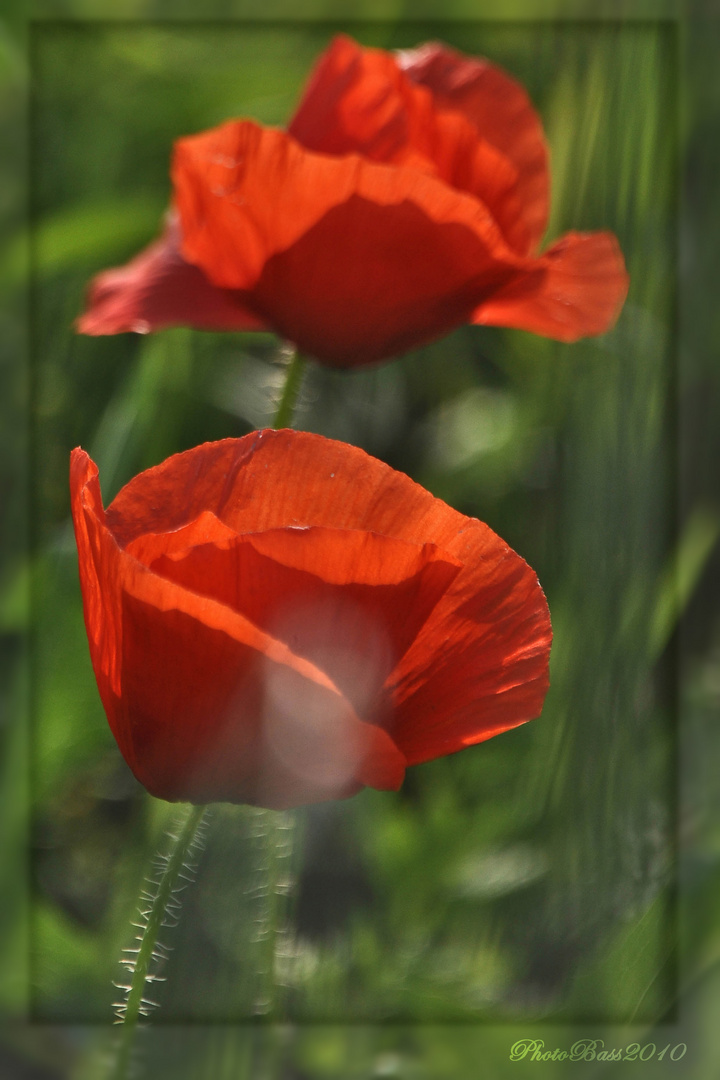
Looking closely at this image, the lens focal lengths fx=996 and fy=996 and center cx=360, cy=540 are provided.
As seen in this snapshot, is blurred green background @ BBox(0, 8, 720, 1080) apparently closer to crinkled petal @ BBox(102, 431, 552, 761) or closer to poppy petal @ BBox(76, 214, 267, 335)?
poppy petal @ BBox(76, 214, 267, 335)

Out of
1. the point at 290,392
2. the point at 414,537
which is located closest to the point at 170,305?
the point at 290,392

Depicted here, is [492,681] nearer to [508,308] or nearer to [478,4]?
[508,308]

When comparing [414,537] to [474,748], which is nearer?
[414,537]

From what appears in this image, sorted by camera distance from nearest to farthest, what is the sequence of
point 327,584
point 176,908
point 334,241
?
point 327,584
point 334,241
point 176,908

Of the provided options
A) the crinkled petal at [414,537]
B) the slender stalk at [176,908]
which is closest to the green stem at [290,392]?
the slender stalk at [176,908]

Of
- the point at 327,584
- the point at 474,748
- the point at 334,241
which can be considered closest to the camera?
the point at 327,584

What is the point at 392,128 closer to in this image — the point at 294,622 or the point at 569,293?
the point at 569,293

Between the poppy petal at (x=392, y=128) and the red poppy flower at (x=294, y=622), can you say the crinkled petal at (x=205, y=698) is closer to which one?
the red poppy flower at (x=294, y=622)

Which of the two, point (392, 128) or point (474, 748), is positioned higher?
point (392, 128)
